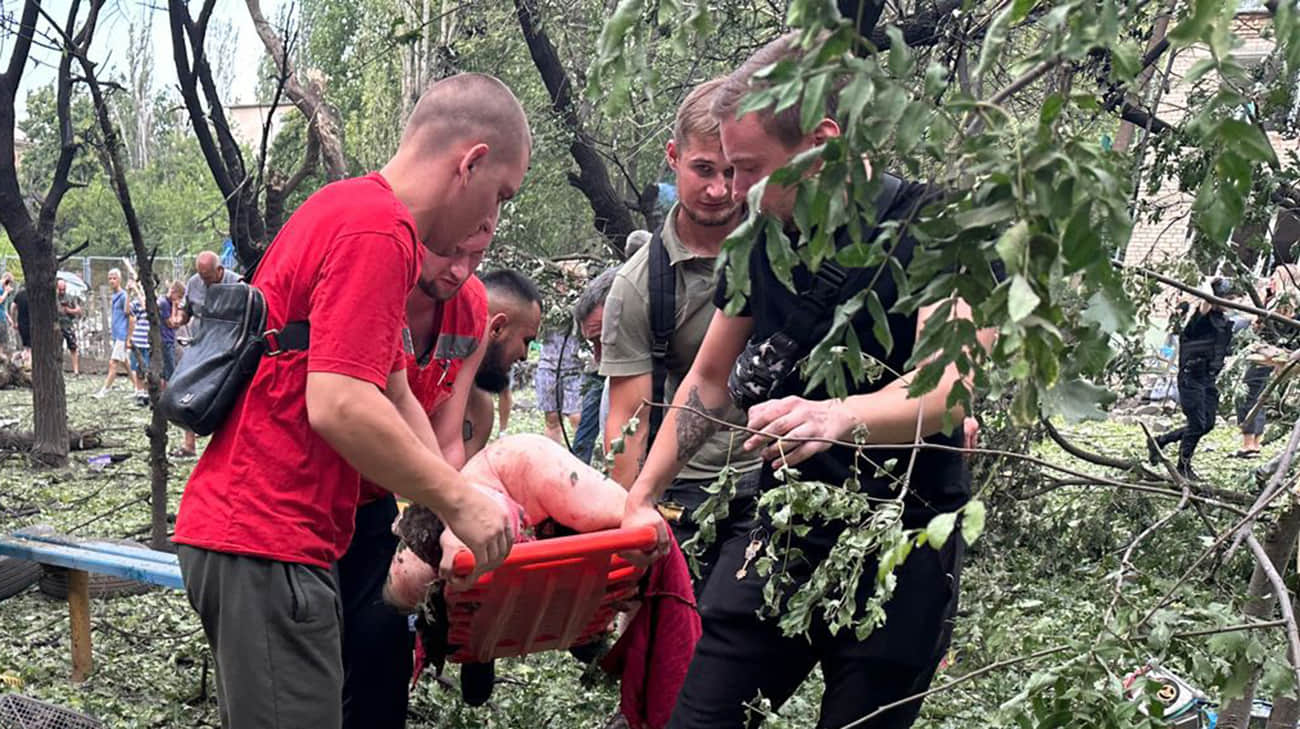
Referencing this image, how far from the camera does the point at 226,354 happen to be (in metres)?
2.45

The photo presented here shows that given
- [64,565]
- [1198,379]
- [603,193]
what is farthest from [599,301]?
[1198,379]

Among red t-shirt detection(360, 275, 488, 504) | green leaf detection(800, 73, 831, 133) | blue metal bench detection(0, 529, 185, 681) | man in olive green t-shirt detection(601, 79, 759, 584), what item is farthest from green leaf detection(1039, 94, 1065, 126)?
blue metal bench detection(0, 529, 185, 681)

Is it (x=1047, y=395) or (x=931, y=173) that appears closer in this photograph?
(x=1047, y=395)

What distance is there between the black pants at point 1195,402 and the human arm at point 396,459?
7.93m

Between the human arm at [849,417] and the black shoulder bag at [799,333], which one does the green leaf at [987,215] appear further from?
the black shoulder bag at [799,333]

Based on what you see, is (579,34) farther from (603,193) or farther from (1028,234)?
(1028,234)

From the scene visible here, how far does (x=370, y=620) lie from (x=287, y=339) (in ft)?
2.96

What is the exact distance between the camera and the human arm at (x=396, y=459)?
2.30 meters

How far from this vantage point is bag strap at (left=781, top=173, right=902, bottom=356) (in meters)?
2.38

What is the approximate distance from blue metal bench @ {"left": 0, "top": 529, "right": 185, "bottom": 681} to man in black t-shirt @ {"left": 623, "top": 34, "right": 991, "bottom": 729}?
2.56 m

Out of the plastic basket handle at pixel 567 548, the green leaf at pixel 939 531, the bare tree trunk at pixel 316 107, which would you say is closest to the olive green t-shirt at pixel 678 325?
the plastic basket handle at pixel 567 548

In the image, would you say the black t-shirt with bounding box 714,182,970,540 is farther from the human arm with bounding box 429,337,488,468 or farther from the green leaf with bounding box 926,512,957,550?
the human arm with bounding box 429,337,488,468

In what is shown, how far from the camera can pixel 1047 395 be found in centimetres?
121

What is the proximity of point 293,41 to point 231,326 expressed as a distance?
4921 mm
